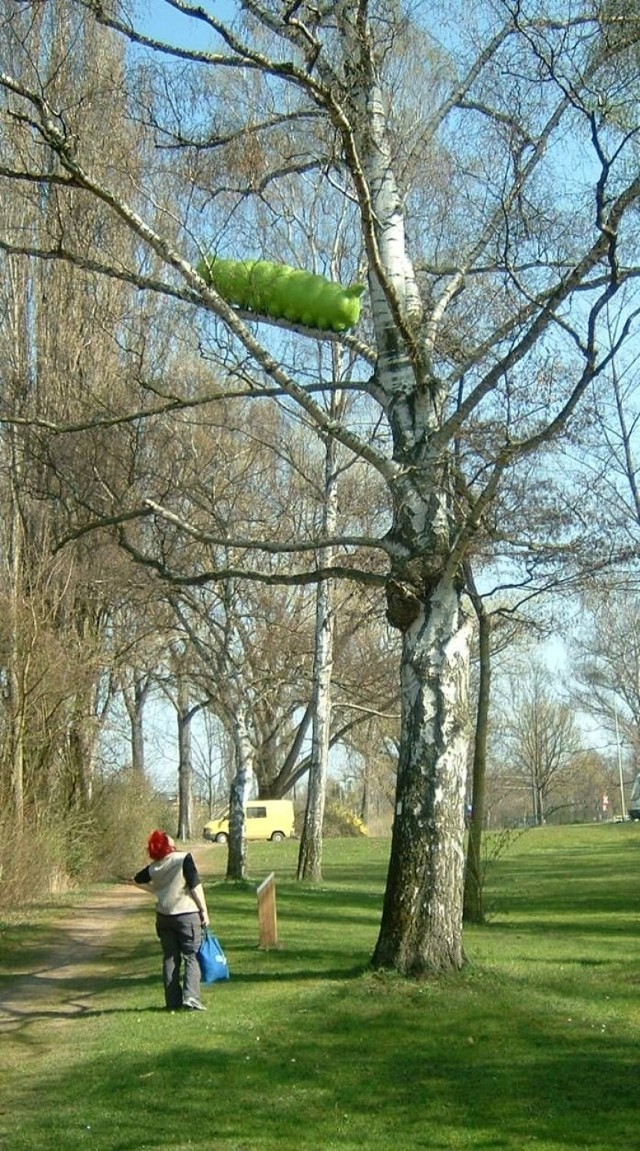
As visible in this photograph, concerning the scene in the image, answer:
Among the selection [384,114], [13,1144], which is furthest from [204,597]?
[13,1144]

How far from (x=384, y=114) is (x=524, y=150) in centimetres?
163

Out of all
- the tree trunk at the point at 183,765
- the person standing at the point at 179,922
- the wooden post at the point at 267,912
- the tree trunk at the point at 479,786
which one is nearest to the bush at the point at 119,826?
the tree trunk at the point at 479,786

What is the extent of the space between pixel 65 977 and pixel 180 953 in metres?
3.75

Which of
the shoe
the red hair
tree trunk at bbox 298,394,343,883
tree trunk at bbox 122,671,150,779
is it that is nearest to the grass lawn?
the shoe

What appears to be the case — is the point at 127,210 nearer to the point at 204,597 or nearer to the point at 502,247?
the point at 502,247

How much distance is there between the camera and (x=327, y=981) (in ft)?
40.4

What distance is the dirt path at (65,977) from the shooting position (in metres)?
12.4

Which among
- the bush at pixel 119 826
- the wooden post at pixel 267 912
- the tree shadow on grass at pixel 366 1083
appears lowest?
the tree shadow on grass at pixel 366 1083

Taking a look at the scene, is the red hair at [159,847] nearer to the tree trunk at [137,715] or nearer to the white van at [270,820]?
the tree trunk at [137,715]

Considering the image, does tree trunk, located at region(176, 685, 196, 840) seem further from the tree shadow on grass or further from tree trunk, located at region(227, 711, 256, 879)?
→ the tree shadow on grass

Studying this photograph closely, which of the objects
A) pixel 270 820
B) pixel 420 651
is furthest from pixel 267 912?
pixel 270 820

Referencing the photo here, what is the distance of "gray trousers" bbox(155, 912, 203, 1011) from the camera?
11547 mm

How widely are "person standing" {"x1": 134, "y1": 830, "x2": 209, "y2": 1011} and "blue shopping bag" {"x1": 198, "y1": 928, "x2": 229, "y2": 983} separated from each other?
39 centimetres

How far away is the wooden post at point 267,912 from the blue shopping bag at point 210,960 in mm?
1964
